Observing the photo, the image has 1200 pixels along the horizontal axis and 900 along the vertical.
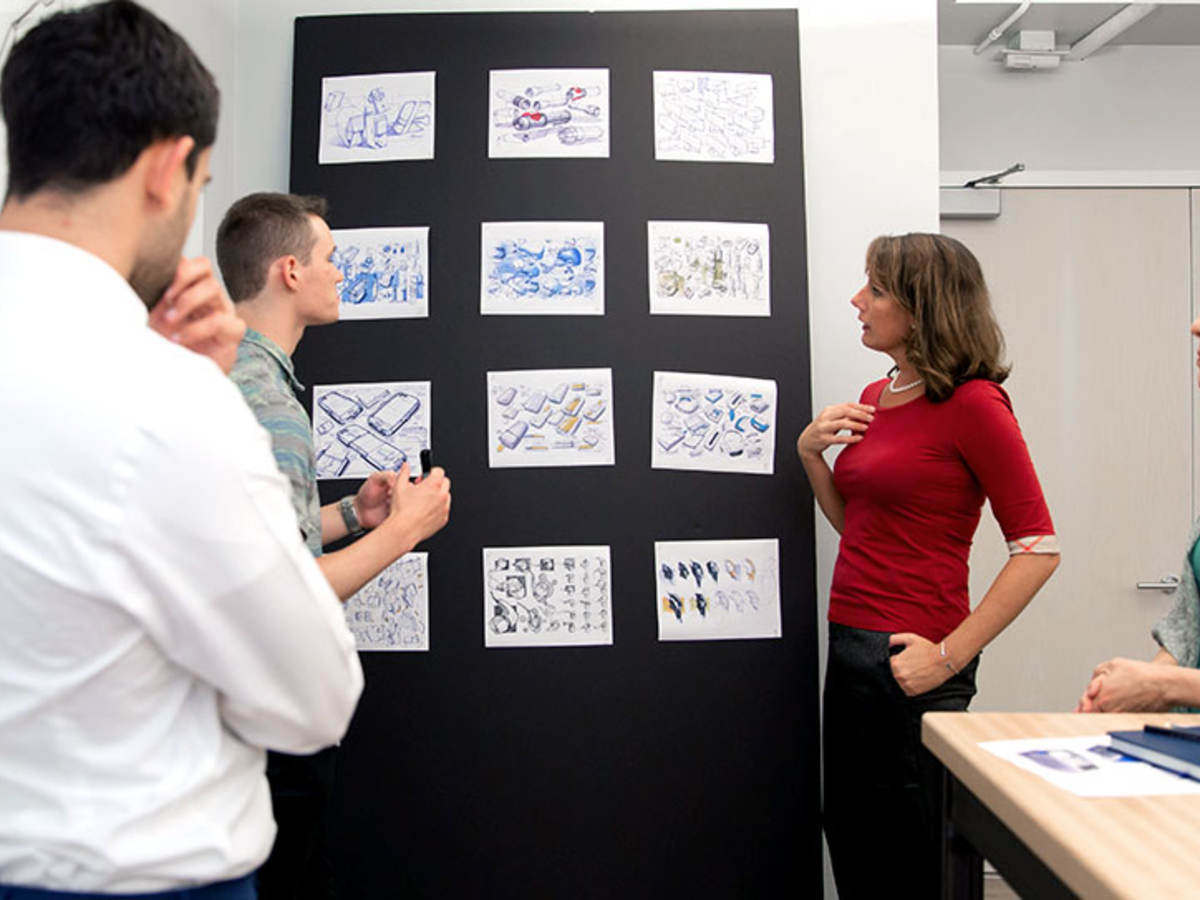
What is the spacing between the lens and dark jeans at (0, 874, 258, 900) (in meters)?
0.91

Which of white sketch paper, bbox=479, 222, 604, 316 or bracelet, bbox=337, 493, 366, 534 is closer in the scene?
bracelet, bbox=337, 493, 366, 534

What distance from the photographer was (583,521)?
8.54 feet

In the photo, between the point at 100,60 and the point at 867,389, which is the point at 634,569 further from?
the point at 100,60

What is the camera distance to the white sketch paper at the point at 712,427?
2615 mm

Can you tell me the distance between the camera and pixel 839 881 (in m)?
2.33

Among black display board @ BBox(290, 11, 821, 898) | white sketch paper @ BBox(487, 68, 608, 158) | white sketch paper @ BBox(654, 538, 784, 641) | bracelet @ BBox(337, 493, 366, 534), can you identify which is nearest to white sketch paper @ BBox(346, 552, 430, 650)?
black display board @ BBox(290, 11, 821, 898)

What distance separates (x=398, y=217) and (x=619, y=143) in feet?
2.00

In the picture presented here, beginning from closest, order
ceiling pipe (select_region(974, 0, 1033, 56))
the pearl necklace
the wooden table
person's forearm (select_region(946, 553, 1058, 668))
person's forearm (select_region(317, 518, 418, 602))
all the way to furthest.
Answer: the wooden table
person's forearm (select_region(317, 518, 418, 602))
person's forearm (select_region(946, 553, 1058, 668))
the pearl necklace
ceiling pipe (select_region(974, 0, 1033, 56))

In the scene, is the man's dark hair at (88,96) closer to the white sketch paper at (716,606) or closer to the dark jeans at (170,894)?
the dark jeans at (170,894)

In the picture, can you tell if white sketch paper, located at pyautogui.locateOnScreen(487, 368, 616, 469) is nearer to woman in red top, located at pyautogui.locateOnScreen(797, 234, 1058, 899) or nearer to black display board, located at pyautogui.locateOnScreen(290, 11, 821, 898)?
black display board, located at pyautogui.locateOnScreen(290, 11, 821, 898)

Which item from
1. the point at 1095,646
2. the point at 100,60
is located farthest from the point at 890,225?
the point at 100,60

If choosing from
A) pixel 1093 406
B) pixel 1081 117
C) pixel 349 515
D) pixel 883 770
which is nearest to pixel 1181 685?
pixel 883 770

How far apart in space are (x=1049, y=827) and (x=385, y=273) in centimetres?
207

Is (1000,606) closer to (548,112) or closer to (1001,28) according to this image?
(548,112)
